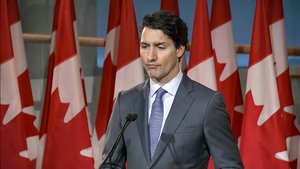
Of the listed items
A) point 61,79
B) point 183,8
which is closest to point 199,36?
point 183,8

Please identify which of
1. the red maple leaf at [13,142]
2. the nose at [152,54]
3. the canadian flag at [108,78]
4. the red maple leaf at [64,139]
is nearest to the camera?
the nose at [152,54]

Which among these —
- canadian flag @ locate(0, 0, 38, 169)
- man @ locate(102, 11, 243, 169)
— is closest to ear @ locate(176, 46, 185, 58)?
man @ locate(102, 11, 243, 169)

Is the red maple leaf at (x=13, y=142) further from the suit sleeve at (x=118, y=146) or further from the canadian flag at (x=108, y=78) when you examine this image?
the suit sleeve at (x=118, y=146)

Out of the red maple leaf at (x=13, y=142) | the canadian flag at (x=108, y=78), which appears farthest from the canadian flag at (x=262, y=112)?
the red maple leaf at (x=13, y=142)

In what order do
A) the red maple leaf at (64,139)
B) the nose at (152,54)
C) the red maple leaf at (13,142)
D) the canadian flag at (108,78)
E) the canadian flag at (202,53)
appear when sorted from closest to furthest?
1. the nose at (152,54)
2. the red maple leaf at (13,142)
3. the red maple leaf at (64,139)
4. the canadian flag at (202,53)
5. the canadian flag at (108,78)

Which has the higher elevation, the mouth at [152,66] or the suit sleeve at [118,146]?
the mouth at [152,66]

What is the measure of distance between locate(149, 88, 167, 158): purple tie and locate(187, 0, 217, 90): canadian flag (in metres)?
1.24

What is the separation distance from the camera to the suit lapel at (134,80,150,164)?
4.06 ft

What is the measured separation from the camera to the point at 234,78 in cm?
262

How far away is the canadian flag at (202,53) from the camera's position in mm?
2508

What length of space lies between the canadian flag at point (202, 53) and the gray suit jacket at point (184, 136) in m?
1.22

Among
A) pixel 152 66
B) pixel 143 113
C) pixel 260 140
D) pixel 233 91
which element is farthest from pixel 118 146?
pixel 233 91

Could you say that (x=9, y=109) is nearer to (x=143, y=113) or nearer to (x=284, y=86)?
(x=143, y=113)

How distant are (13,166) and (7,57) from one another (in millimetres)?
454
